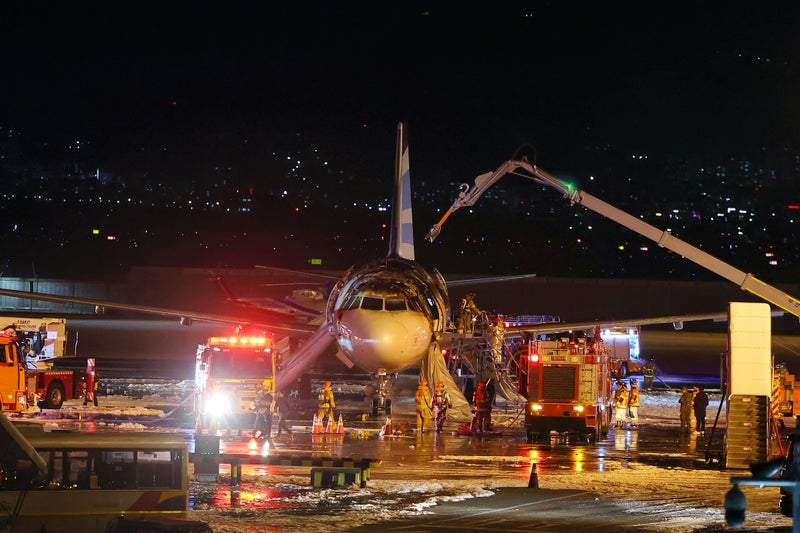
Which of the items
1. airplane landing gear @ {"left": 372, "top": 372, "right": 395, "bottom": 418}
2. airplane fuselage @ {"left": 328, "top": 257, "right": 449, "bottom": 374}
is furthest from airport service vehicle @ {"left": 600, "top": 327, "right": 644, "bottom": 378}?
airplane fuselage @ {"left": 328, "top": 257, "right": 449, "bottom": 374}

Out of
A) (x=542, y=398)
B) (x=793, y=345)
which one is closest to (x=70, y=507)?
(x=542, y=398)

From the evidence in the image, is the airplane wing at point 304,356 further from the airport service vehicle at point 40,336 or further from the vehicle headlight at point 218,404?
the airport service vehicle at point 40,336

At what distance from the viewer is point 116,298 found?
83.8 meters

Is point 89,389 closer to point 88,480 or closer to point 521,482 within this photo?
point 521,482

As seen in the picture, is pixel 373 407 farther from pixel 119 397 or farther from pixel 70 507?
pixel 70 507

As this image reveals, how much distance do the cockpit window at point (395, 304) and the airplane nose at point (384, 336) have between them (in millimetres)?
147

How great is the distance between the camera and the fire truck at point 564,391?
1190 inches

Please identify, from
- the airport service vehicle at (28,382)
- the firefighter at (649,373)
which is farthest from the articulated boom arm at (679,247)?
the firefighter at (649,373)

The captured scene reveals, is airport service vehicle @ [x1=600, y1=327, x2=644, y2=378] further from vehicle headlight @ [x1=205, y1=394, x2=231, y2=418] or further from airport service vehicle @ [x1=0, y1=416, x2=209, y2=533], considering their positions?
airport service vehicle @ [x1=0, y1=416, x2=209, y2=533]

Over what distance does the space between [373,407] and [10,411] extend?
1059 cm

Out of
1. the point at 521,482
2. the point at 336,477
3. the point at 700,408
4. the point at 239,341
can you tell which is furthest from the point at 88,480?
the point at 700,408

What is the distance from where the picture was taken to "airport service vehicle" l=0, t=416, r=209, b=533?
13.7 metres

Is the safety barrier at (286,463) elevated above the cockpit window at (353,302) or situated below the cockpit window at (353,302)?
below

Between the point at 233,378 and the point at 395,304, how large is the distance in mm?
5219
